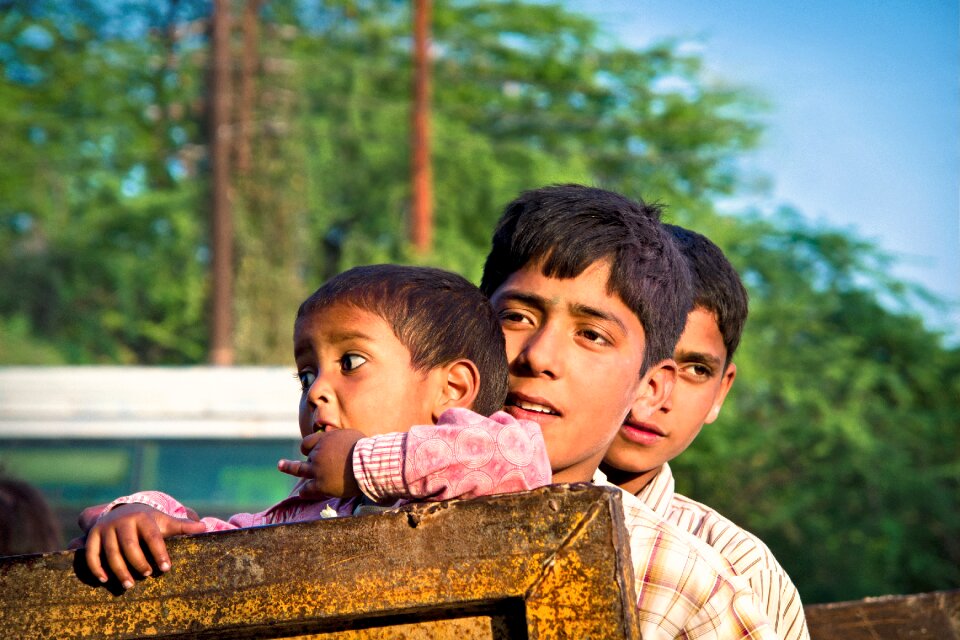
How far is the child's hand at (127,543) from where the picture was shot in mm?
1582

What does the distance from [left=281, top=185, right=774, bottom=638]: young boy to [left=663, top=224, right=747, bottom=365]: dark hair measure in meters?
0.36

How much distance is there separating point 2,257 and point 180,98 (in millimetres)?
4434

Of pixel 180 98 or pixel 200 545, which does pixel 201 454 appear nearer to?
pixel 200 545

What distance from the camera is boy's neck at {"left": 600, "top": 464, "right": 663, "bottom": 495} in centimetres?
291

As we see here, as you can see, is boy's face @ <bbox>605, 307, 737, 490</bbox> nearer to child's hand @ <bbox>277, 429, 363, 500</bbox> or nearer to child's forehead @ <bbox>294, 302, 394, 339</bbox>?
child's forehead @ <bbox>294, 302, 394, 339</bbox>

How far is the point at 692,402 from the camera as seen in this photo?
296 centimetres

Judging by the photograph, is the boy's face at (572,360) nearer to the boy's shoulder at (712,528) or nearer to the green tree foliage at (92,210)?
the boy's shoulder at (712,528)

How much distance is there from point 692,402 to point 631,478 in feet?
0.74

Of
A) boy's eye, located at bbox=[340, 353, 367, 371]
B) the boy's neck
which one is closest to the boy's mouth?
boy's eye, located at bbox=[340, 353, 367, 371]

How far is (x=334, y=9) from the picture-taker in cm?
2530

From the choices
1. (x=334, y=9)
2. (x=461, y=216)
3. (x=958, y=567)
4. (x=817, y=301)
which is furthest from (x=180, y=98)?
(x=958, y=567)

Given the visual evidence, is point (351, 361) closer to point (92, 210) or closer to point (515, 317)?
point (515, 317)

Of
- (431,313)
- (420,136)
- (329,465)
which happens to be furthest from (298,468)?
(420,136)

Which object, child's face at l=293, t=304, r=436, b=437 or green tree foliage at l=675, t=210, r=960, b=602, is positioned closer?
child's face at l=293, t=304, r=436, b=437
